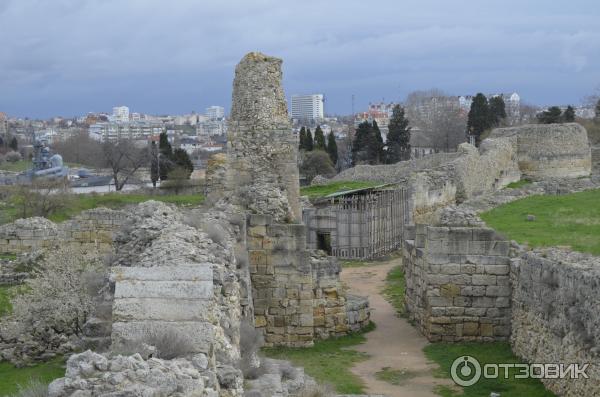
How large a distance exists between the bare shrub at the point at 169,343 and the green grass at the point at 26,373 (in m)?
3.36

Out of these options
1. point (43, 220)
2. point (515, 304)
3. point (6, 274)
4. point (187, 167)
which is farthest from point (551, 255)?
point (187, 167)

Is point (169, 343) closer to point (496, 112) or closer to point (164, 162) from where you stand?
point (164, 162)

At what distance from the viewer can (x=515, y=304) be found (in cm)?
1484

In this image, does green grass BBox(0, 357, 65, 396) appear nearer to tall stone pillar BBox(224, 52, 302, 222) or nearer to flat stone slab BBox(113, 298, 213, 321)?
flat stone slab BBox(113, 298, 213, 321)

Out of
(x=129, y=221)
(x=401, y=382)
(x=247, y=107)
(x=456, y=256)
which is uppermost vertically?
(x=247, y=107)

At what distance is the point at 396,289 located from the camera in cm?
2075

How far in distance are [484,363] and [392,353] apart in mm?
1756

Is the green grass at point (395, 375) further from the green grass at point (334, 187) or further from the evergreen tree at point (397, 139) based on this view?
the evergreen tree at point (397, 139)

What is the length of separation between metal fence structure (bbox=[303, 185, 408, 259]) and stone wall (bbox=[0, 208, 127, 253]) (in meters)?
5.72

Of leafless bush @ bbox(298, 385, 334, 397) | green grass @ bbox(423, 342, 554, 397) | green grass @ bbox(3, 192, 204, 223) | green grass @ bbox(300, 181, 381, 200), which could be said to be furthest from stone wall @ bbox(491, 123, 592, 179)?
leafless bush @ bbox(298, 385, 334, 397)

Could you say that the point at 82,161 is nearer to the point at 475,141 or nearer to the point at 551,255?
the point at 475,141

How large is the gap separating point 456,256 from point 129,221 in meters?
6.20

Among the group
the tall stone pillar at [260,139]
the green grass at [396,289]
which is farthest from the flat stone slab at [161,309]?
the green grass at [396,289]

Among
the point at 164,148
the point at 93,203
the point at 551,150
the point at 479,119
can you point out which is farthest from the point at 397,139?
the point at 93,203
